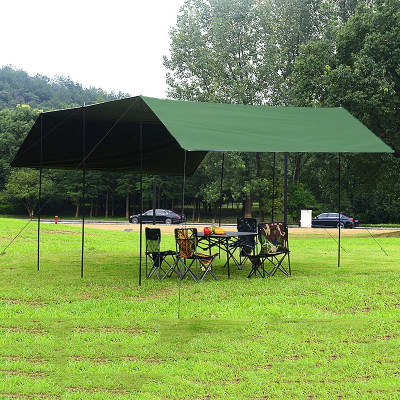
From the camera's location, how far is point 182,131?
5754mm

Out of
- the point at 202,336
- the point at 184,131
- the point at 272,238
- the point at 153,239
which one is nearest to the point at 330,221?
the point at 272,238

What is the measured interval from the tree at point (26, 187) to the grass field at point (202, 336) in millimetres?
26572

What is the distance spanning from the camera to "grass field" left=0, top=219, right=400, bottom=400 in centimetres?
309

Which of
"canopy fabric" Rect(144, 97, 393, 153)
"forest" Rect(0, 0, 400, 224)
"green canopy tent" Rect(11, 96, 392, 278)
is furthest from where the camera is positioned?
"forest" Rect(0, 0, 400, 224)

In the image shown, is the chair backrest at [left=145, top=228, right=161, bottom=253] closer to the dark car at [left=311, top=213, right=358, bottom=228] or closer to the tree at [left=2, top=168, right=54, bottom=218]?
the dark car at [left=311, top=213, right=358, bottom=228]

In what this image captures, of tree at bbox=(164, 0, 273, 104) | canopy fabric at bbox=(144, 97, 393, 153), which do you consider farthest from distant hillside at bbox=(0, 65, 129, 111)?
canopy fabric at bbox=(144, 97, 393, 153)

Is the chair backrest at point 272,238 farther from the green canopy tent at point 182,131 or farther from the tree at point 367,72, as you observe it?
the tree at point 367,72

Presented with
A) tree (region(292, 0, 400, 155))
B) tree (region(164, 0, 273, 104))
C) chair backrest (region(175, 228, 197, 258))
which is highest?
tree (region(164, 0, 273, 104))

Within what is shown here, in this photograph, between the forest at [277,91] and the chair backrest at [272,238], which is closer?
the chair backrest at [272,238]

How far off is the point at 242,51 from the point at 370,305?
69.3ft

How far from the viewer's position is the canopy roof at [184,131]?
6070mm

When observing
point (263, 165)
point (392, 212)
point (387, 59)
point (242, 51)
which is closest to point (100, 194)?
point (263, 165)

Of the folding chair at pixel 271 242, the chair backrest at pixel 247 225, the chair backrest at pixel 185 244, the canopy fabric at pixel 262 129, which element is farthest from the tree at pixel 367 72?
the chair backrest at pixel 185 244

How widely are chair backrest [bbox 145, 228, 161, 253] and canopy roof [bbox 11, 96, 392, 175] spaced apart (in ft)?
4.73
